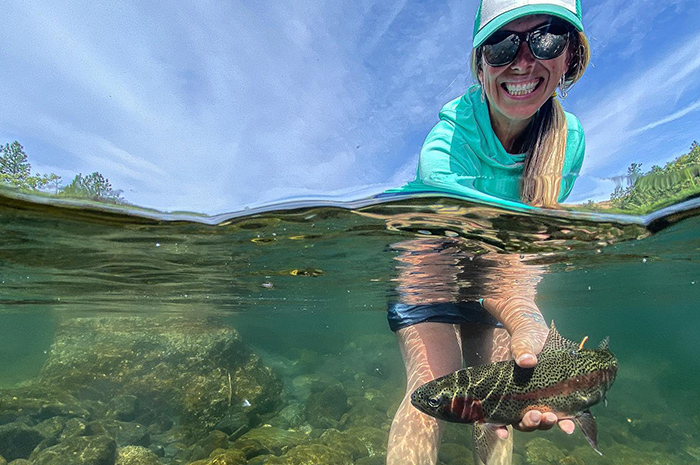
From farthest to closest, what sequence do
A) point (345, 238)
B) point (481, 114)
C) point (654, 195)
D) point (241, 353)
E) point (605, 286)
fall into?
point (605, 286), point (241, 353), point (345, 238), point (654, 195), point (481, 114)

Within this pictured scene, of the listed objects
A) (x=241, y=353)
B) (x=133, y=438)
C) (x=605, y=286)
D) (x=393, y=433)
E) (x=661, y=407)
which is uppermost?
(x=605, y=286)

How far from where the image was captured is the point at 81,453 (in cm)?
1007

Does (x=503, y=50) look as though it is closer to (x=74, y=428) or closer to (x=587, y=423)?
(x=587, y=423)

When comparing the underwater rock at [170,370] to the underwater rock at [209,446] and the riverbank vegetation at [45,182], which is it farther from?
the riverbank vegetation at [45,182]

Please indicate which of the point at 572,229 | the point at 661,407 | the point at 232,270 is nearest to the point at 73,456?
the point at 232,270

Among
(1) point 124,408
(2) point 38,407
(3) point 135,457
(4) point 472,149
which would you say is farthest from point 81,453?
(4) point 472,149

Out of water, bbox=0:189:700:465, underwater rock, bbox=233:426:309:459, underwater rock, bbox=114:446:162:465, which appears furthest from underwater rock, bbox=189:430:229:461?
underwater rock, bbox=114:446:162:465

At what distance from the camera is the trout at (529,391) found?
11.9 feet

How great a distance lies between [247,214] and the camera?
336 inches

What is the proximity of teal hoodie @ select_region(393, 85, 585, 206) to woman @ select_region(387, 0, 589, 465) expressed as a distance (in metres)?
0.01

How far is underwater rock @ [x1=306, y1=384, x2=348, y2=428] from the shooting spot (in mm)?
15873

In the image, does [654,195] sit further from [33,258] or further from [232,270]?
[33,258]

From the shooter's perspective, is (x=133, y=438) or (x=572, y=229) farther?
(x=133, y=438)

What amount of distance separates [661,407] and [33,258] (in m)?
34.0
